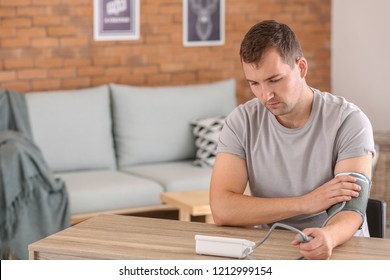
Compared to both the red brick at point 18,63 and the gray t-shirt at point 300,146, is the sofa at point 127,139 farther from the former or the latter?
the gray t-shirt at point 300,146

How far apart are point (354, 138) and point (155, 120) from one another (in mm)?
3257

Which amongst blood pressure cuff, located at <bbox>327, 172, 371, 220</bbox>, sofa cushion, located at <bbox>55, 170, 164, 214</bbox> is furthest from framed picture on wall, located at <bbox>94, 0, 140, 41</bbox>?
blood pressure cuff, located at <bbox>327, 172, 371, 220</bbox>

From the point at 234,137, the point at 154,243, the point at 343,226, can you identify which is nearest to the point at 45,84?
the point at 234,137

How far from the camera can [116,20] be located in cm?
586

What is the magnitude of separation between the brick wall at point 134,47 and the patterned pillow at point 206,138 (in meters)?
0.59

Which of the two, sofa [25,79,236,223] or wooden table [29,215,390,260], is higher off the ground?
wooden table [29,215,390,260]

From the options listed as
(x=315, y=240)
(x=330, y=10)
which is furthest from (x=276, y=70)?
(x=330, y=10)

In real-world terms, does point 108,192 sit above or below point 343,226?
below

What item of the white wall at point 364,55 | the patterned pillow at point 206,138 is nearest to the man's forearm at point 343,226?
the patterned pillow at point 206,138

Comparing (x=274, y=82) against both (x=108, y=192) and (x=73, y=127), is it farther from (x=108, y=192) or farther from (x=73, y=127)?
(x=73, y=127)

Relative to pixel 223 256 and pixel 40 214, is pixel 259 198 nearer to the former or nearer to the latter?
pixel 223 256

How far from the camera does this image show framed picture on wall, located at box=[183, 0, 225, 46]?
6.12 metres

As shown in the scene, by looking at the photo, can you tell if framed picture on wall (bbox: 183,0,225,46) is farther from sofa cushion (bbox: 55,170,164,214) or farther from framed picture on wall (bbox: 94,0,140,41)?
sofa cushion (bbox: 55,170,164,214)

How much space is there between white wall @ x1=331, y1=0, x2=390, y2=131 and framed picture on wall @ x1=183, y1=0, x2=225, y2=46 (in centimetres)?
97
